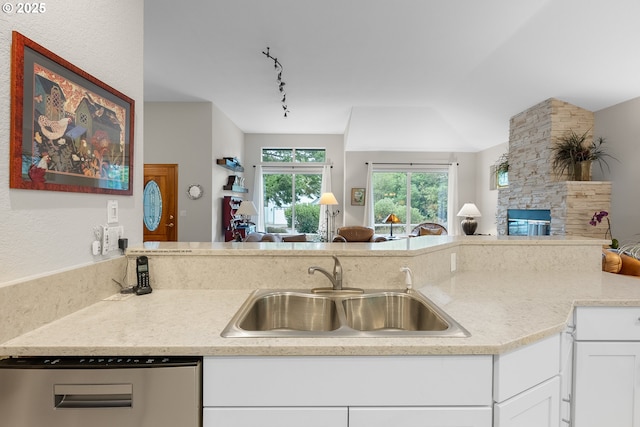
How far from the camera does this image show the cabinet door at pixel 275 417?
1001 millimetres

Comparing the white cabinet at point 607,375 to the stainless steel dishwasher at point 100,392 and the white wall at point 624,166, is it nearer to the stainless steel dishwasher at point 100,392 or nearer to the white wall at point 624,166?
the stainless steel dishwasher at point 100,392

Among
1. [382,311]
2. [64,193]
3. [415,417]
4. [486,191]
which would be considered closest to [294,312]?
[382,311]

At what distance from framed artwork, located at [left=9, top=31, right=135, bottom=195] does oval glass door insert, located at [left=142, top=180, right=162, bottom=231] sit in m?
4.63

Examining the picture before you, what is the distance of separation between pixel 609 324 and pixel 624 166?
3936mm

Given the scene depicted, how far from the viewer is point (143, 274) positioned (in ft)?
5.14

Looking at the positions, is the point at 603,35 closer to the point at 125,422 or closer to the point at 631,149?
the point at 631,149

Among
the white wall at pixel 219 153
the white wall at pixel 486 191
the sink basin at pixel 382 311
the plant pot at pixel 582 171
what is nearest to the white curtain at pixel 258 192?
the white wall at pixel 219 153

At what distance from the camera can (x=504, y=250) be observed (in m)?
2.06

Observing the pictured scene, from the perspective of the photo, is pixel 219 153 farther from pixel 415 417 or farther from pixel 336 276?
pixel 415 417

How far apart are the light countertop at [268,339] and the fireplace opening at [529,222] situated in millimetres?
3740

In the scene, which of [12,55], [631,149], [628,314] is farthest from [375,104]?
[12,55]

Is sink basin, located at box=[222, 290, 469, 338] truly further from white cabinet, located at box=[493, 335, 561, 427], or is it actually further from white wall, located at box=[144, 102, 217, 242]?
white wall, located at box=[144, 102, 217, 242]

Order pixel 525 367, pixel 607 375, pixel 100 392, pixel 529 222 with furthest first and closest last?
1. pixel 529 222
2. pixel 607 375
3. pixel 525 367
4. pixel 100 392

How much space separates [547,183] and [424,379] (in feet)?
16.4
